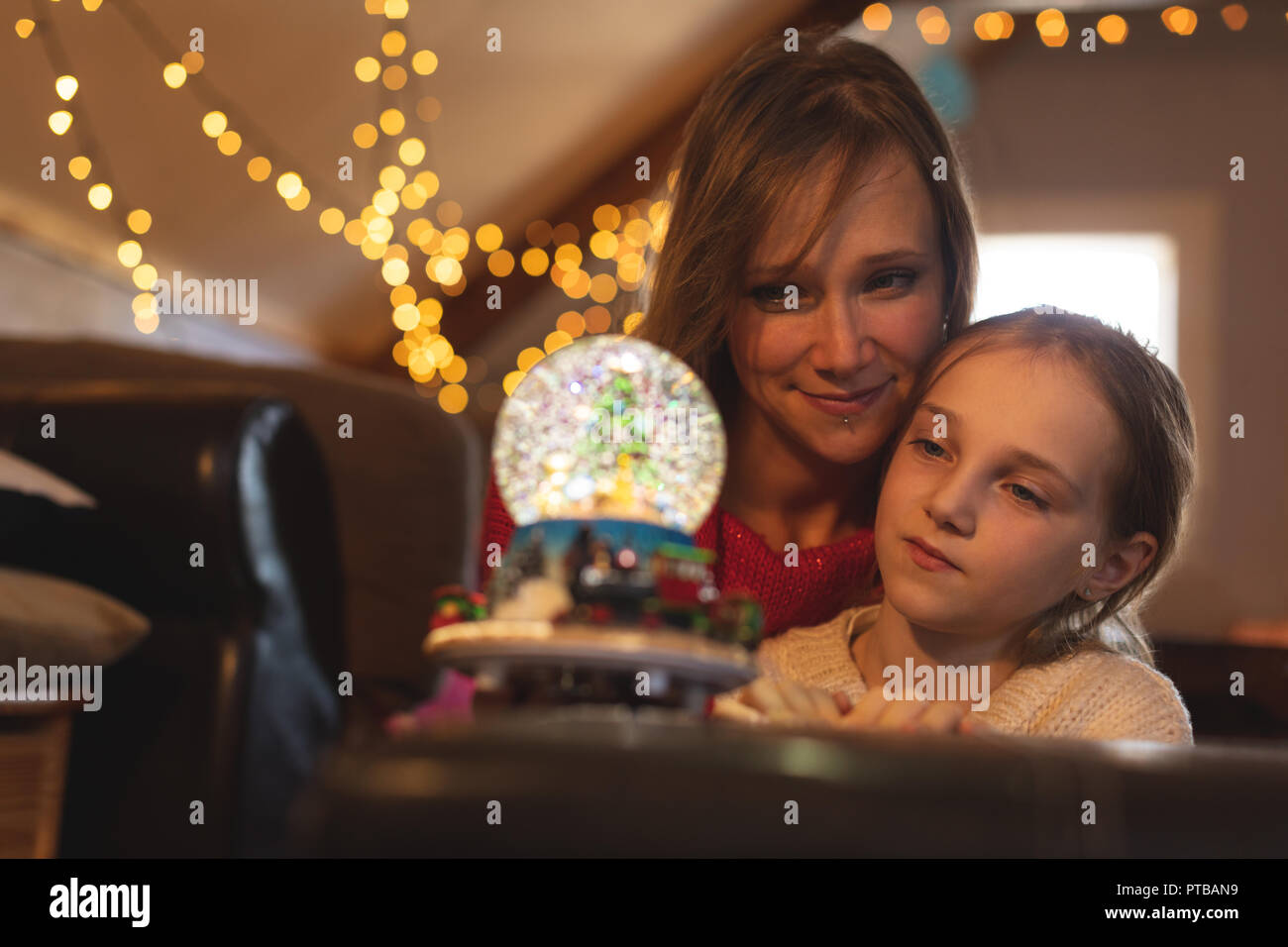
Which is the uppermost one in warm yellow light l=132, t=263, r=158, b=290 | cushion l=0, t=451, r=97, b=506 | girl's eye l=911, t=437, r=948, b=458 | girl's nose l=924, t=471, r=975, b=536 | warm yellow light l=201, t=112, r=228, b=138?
warm yellow light l=201, t=112, r=228, b=138

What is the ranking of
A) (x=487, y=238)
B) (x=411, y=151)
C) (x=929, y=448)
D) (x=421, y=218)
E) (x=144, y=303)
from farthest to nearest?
1. (x=487, y=238)
2. (x=421, y=218)
3. (x=411, y=151)
4. (x=144, y=303)
5. (x=929, y=448)

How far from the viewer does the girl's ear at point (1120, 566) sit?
111 centimetres

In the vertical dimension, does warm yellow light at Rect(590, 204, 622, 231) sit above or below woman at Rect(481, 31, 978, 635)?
above

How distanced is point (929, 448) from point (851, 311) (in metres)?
0.20

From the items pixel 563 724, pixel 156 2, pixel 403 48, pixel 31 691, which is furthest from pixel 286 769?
pixel 403 48

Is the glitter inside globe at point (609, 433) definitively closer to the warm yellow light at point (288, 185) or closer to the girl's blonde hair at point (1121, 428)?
the girl's blonde hair at point (1121, 428)

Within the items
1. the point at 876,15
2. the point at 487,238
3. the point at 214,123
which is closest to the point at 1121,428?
the point at 214,123

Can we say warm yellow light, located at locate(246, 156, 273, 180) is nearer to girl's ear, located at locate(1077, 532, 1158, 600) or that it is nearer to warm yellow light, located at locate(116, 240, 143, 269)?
warm yellow light, located at locate(116, 240, 143, 269)

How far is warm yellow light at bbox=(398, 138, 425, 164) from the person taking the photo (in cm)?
349

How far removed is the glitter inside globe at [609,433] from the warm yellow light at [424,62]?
2670 mm

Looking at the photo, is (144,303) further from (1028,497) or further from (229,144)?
(1028,497)

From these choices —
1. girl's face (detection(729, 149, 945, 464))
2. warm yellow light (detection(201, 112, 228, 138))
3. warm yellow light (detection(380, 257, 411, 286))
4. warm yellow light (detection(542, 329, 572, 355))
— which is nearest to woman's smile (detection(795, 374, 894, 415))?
girl's face (detection(729, 149, 945, 464))

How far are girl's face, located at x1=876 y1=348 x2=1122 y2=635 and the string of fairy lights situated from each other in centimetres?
143

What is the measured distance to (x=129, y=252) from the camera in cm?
298
